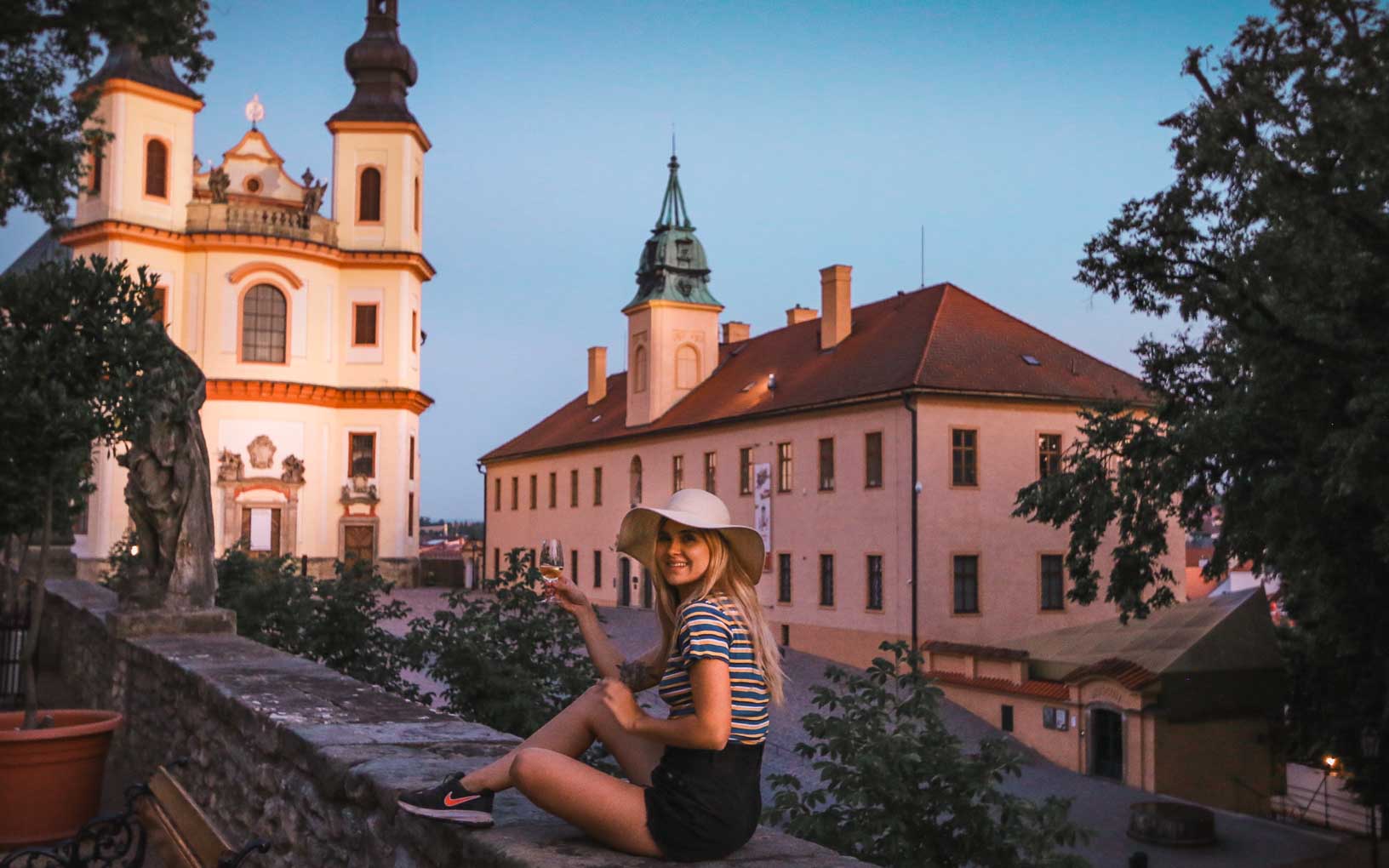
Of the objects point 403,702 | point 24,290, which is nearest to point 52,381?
point 24,290

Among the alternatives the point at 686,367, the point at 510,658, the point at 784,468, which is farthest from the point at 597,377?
the point at 510,658

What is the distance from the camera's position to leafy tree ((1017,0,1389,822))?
50.2 feet

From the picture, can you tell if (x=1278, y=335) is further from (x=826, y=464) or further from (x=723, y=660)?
(x=826, y=464)

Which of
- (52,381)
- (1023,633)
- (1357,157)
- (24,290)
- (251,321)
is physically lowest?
(1023,633)

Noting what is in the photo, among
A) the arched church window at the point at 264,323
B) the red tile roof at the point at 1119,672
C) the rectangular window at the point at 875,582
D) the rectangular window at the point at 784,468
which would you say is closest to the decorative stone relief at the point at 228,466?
the arched church window at the point at 264,323

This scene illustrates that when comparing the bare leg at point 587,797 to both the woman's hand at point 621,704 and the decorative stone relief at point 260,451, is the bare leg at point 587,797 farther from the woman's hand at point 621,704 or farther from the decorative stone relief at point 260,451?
the decorative stone relief at point 260,451

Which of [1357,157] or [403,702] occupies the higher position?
[1357,157]

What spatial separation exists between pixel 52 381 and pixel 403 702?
134 inches

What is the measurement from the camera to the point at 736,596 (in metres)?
3.82

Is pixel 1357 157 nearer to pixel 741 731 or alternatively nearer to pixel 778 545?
pixel 741 731

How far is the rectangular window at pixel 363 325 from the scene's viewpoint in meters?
49.4

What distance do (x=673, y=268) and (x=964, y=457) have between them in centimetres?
1929

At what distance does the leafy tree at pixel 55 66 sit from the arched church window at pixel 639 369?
3940cm

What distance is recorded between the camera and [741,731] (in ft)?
12.1
